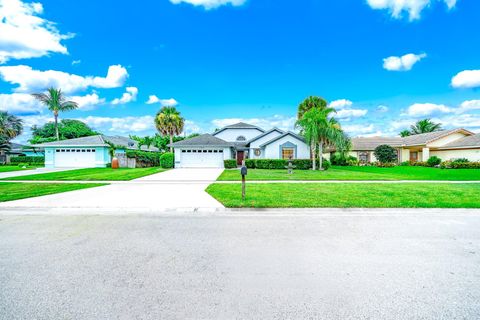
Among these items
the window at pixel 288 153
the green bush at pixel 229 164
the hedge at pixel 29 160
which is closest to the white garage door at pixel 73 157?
the hedge at pixel 29 160

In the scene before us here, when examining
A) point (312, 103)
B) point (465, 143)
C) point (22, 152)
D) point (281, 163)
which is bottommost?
point (281, 163)

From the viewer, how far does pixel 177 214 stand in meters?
6.97

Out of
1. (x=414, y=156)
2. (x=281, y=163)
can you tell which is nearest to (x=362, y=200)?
(x=281, y=163)

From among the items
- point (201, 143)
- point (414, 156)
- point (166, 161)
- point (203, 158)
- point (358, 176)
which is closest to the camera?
point (358, 176)

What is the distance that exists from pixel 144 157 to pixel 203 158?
8010 millimetres

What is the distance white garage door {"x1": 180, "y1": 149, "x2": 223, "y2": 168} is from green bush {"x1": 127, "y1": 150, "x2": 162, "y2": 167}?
3.43 m

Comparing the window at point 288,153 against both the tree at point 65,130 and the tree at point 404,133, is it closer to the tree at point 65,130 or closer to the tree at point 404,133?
the tree at point 404,133

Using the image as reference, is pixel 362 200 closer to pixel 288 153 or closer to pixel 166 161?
pixel 288 153

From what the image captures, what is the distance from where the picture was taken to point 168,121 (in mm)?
37719

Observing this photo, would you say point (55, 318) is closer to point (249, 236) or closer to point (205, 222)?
point (249, 236)

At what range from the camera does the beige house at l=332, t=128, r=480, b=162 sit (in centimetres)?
2723

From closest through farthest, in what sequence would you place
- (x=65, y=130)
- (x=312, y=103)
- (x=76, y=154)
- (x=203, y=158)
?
(x=203, y=158)
(x=76, y=154)
(x=312, y=103)
(x=65, y=130)

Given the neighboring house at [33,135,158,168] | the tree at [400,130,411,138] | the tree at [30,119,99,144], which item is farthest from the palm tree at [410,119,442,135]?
the tree at [30,119,99,144]

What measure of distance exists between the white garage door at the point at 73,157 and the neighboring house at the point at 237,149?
33.4ft
